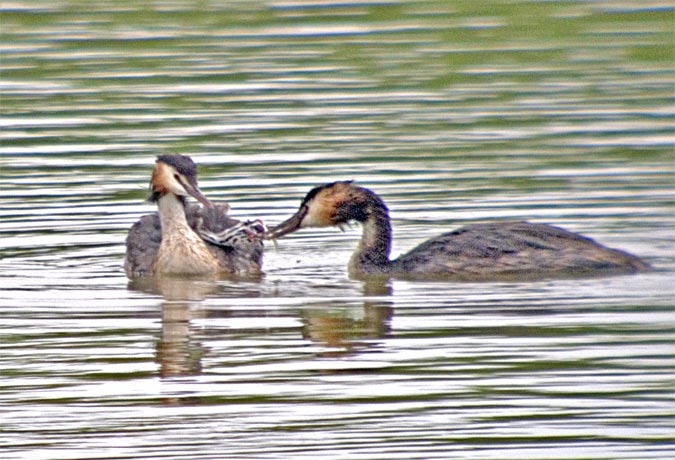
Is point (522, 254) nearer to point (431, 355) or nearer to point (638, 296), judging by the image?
point (638, 296)

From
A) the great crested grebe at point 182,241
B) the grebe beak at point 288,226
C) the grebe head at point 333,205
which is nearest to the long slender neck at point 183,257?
the great crested grebe at point 182,241

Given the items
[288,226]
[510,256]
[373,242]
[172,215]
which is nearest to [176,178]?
[172,215]

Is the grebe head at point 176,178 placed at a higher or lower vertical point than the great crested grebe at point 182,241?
higher

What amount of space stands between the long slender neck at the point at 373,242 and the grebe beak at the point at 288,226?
48 centimetres

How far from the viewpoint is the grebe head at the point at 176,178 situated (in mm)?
13797

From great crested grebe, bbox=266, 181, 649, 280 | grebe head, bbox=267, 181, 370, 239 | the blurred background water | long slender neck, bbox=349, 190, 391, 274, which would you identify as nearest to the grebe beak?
grebe head, bbox=267, 181, 370, 239

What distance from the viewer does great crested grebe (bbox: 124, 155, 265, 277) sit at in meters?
13.8

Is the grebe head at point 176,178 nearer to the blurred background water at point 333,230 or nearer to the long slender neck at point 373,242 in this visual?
the blurred background water at point 333,230

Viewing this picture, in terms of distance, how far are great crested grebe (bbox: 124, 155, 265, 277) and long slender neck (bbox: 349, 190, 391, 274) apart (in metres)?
0.88

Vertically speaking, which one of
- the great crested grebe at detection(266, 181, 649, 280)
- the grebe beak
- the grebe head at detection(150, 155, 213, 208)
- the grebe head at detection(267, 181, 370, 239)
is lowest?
the great crested grebe at detection(266, 181, 649, 280)

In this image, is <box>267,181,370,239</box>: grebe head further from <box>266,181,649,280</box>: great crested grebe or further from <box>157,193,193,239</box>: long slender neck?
<box>157,193,193,239</box>: long slender neck

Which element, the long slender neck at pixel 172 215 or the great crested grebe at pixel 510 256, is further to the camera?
the long slender neck at pixel 172 215

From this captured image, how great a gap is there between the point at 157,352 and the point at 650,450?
352 cm

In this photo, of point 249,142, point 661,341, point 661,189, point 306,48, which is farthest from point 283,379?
point 306,48
